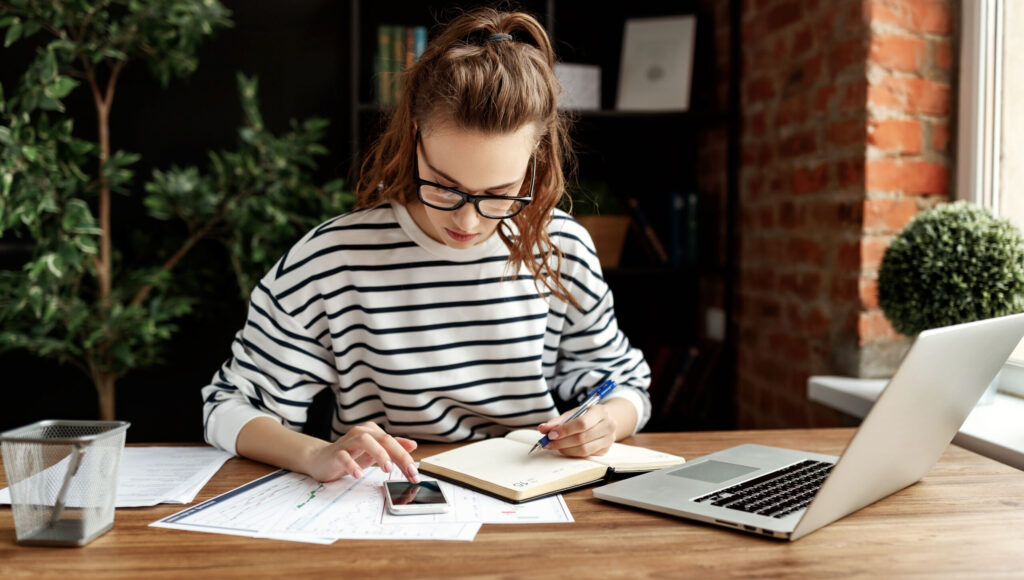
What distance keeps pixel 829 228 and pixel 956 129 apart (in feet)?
1.14

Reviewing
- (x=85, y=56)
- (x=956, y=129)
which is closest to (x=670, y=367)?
(x=956, y=129)

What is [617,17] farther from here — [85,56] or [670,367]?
[85,56]

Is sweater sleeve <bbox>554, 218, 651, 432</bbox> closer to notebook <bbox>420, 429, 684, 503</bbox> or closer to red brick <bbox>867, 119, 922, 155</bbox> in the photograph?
notebook <bbox>420, 429, 684, 503</bbox>

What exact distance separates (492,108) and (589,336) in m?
0.50

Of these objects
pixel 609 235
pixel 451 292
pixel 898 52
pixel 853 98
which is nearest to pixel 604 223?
pixel 609 235

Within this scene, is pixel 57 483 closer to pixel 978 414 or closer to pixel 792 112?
pixel 978 414

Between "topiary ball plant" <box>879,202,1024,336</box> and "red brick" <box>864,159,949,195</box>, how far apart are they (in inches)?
11.3

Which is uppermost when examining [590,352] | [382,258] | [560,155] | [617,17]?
[617,17]

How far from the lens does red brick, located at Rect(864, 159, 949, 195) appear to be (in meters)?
1.85

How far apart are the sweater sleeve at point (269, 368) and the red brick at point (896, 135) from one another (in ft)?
4.29

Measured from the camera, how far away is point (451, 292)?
4.65 ft

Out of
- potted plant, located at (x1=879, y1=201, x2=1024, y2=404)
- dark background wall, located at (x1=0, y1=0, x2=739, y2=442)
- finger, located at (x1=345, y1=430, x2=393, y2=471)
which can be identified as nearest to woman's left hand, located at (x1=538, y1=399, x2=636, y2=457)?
finger, located at (x1=345, y1=430, x2=393, y2=471)

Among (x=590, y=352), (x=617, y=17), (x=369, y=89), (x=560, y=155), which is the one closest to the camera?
(x=560, y=155)

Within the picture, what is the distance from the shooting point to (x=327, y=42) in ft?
8.71
